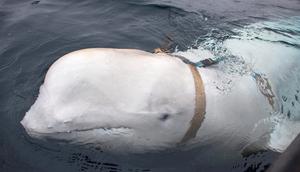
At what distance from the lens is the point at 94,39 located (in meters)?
5.71

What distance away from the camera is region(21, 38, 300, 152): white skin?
3.10m

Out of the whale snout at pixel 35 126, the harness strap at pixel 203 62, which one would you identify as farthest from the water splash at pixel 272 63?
the whale snout at pixel 35 126

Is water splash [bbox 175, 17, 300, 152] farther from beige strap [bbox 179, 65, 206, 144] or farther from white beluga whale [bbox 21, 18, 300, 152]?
beige strap [bbox 179, 65, 206, 144]

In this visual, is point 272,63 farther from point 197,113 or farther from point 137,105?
point 137,105

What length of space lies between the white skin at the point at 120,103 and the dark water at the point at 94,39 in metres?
0.21

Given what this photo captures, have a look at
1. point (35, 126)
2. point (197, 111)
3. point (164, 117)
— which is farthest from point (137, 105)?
point (35, 126)

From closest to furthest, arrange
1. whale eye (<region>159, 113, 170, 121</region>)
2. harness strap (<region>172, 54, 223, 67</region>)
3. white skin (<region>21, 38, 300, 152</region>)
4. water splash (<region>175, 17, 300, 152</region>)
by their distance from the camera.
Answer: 1. white skin (<region>21, 38, 300, 152</region>)
2. whale eye (<region>159, 113, 170, 121</region>)
3. harness strap (<region>172, 54, 223, 67</region>)
4. water splash (<region>175, 17, 300, 152</region>)

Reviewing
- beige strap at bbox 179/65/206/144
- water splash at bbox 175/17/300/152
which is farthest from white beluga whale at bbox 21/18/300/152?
water splash at bbox 175/17/300/152

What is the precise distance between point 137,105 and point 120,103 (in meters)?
0.12

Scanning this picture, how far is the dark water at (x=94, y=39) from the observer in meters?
3.55

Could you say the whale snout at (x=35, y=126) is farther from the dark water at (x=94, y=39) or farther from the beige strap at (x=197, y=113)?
the beige strap at (x=197, y=113)

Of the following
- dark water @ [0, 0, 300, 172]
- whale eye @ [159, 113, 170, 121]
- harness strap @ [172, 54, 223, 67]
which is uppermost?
harness strap @ [172, 54, 223, 67]

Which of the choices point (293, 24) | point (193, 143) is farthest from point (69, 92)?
point (293, 24)

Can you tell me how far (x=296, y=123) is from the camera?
3893 millimetres
